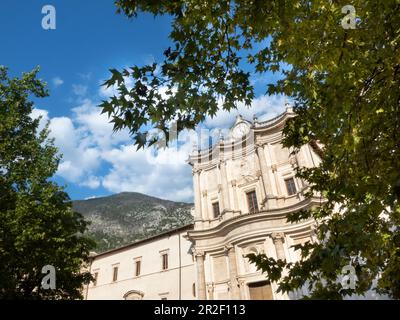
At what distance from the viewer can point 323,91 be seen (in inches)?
178

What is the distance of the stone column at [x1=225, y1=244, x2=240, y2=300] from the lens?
67.0 ft

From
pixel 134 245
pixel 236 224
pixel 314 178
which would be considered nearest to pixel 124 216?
pixel 134 245

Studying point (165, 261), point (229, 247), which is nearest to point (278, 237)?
point (229, 247)

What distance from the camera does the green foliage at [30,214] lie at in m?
12.0

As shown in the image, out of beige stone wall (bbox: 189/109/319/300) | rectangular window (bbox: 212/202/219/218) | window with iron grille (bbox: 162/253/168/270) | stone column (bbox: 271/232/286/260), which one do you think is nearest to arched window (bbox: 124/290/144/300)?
window with iron grille (bbox: 162/253/168/270)

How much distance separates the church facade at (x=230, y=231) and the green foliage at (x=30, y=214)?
1025 centimetres

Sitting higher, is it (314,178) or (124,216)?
(124,216)

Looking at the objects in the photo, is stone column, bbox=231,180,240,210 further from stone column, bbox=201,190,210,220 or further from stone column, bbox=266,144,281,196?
stone column, bbox=266,144,281,196

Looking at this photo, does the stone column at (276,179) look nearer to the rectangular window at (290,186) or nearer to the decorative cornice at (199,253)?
the rectangular window at (290,186)

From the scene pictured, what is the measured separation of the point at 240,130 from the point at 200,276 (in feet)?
43.3

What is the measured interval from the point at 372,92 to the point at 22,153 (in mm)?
15555

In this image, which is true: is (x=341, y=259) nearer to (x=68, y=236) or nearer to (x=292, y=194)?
(x=68, y=236)

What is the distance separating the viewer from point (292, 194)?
861 inches
